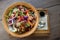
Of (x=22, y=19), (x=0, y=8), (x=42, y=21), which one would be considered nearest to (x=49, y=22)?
(x=42, y=21)

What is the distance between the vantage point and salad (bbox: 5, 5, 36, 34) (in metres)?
0.91

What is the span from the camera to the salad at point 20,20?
3.00 feet

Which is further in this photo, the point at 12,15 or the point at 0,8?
the point at 0,8

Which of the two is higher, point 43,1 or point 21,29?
point 43,1

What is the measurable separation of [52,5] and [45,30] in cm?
18

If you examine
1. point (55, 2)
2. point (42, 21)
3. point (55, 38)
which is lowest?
point (55, 38)

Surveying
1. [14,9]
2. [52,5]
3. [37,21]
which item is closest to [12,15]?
A: [14,9]

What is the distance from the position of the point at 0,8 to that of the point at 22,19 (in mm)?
201

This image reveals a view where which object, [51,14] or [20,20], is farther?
[51,14]

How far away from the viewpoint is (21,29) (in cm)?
92

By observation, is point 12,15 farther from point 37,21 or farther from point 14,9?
point 37,21

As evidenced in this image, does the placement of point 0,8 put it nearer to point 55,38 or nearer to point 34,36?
point 34,36

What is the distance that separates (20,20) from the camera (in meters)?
0.92

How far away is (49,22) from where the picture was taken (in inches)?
39.6
